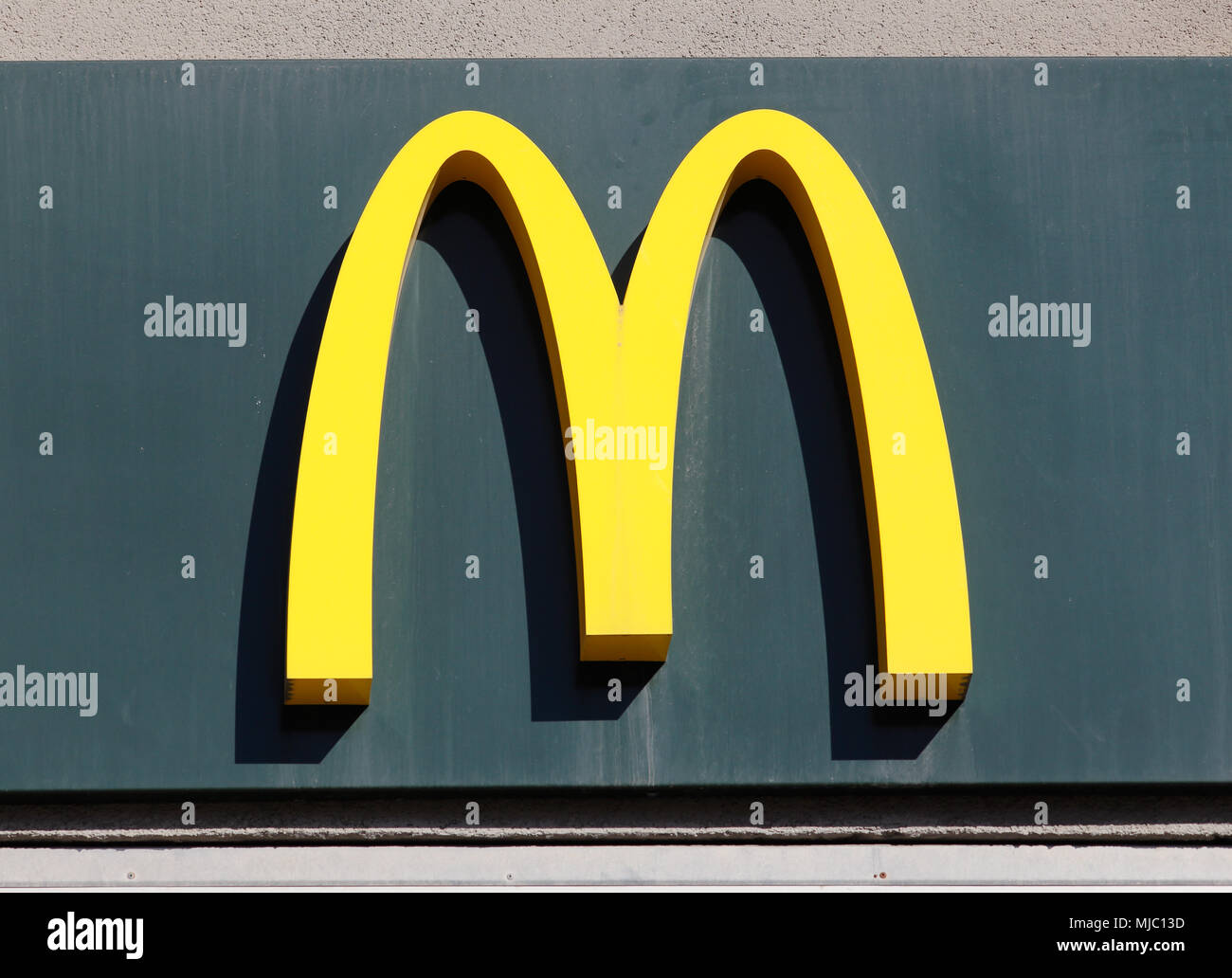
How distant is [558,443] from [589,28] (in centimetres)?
258

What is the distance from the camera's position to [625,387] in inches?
207

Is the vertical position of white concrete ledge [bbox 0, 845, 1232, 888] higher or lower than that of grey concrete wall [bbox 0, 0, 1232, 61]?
lower

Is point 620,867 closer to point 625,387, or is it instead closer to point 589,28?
point 625,387

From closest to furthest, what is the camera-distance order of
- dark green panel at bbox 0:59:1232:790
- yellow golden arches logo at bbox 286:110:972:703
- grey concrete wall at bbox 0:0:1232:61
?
1. yellow golden arches logo at bbox 286:110:972:703
2. dark green panel at bbox 0:59:1232:790
3. grey concrete wall at bbox 0:0:1232:61

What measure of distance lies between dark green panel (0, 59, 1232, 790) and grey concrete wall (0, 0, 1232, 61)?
1.82 ft

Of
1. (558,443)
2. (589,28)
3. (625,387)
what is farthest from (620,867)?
(589,28)

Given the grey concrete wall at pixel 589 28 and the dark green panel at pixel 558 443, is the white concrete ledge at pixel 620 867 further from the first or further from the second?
the grey concrete wall at pixel 589 28

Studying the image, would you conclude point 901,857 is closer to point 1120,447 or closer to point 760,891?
point 760,891

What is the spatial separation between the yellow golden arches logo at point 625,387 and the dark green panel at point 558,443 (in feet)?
0.76

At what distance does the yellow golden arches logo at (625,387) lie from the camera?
5.12 m

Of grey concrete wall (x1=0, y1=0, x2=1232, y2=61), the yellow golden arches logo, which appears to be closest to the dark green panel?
the yellow golden arches logo

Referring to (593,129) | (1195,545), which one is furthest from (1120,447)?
(593,129)

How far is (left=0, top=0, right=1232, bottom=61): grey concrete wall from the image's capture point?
20.6ft

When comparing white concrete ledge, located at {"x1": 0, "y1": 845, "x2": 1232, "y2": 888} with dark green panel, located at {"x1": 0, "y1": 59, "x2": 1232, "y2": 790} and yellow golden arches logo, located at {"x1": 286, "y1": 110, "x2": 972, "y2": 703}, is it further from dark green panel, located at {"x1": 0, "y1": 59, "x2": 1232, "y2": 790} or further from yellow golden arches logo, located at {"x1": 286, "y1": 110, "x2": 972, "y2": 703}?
yellow golden arches logo, located at {"x1": 286, "y1": 110, "x2": 972, "y2": 703}
